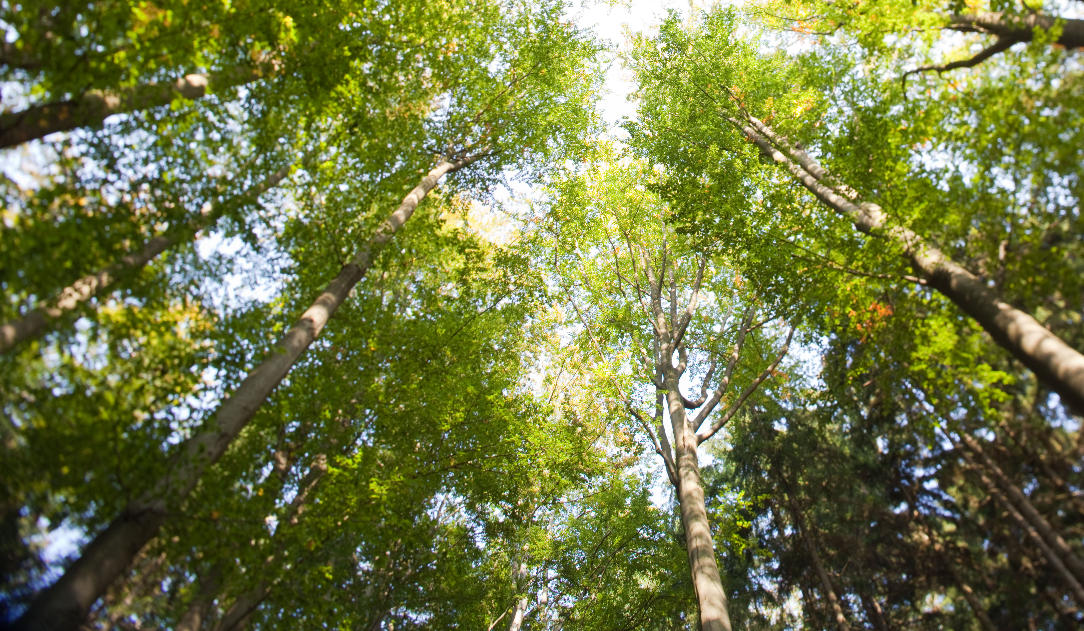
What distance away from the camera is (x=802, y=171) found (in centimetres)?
932

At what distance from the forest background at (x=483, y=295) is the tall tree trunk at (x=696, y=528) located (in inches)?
2.0

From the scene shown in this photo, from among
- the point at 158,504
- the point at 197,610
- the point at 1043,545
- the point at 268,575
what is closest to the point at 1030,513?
the point at 1043,545

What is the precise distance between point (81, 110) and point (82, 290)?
1.57 metres

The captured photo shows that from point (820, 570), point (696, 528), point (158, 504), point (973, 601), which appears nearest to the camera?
point (158, 504)

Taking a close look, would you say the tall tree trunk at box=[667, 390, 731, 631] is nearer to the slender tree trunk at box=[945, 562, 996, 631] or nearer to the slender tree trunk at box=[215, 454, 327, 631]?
the slender tree trunk at box=[215, 454, 327, 631]

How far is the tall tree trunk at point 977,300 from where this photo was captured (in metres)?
4.54

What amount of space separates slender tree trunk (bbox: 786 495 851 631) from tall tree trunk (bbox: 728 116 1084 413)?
12.0 meters

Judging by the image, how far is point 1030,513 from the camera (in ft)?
35.6

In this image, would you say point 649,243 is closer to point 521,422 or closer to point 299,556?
point 521,422

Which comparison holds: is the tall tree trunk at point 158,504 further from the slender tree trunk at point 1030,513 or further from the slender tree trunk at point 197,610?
the slender tree trunk at point 1030,513

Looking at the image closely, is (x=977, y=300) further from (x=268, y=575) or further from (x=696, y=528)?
(x=268, y=575)

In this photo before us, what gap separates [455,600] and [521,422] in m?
4.25

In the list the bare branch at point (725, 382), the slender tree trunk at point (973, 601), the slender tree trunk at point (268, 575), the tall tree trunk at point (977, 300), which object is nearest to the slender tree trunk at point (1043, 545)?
the slender tree trunk at point (973, 601)

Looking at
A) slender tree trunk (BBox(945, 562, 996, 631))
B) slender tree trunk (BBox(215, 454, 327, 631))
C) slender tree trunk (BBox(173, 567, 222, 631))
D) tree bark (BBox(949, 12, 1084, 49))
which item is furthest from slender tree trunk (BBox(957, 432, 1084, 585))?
slender tree trunk (BBox(173, 567, 222, 631))
